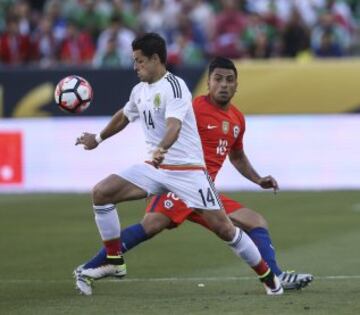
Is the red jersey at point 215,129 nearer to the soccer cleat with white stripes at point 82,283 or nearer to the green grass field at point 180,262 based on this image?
the green grass field at point 180,262

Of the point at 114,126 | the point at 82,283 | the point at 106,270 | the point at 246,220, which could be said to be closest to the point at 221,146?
the point at 246,220

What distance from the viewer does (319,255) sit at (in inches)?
485

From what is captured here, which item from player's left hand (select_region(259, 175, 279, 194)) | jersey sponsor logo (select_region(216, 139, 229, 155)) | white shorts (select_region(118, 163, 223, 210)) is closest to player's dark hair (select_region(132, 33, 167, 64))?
white shorts (select_region(118, 163, 223, 210))

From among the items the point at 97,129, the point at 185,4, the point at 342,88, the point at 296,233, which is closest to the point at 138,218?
the point at 296,233

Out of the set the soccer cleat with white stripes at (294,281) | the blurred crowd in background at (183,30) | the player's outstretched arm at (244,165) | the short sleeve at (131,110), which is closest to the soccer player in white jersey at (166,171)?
the short sleeve at (131,110)

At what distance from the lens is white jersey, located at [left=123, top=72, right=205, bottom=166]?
30.3ft

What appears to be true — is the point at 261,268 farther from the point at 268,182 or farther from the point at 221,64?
the point at 221,64

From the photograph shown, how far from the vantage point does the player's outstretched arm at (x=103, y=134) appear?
32.3 feet

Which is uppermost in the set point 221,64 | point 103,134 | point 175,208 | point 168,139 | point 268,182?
point 221,64

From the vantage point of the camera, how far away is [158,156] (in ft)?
28.9

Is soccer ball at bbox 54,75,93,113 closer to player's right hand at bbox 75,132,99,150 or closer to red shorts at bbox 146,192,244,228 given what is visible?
player's right hand at bbox 75,132,99,150

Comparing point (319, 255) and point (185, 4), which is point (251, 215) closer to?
point (319, 255)

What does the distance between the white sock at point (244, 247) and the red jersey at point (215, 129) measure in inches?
27.7

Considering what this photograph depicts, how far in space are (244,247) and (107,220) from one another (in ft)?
3.67
